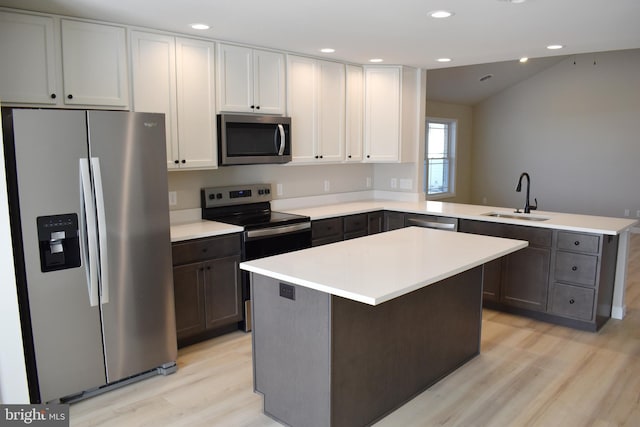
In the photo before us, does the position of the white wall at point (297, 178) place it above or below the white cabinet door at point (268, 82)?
below

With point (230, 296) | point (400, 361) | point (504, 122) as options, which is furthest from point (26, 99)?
point (504, 122)

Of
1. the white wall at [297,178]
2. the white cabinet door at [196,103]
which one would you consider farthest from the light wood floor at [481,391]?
the white cabinet door at [196,103]

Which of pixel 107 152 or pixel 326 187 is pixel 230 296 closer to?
pixel 107 152

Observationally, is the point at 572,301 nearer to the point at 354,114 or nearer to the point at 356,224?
the point at 356,224

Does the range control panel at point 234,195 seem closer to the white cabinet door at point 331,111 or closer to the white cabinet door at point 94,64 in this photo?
the white cabinet door at point 331,111

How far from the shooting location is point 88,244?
2.67m

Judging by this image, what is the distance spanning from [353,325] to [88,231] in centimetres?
154

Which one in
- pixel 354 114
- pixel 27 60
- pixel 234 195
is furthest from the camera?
pixel 354 114

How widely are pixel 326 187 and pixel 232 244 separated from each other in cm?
184

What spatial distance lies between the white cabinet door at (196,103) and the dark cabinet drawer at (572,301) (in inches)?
118

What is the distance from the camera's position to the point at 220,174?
13.8ft

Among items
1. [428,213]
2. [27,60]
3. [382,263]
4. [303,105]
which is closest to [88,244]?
[27,60]

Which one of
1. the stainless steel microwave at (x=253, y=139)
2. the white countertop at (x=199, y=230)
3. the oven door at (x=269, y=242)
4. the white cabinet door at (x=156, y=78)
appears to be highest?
the white cabinet door at (x=156, y=78)

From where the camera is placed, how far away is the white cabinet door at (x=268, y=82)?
4051mm
